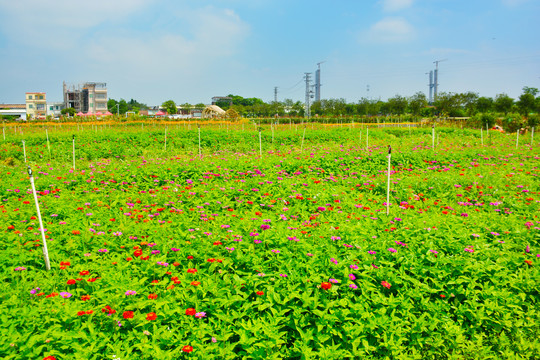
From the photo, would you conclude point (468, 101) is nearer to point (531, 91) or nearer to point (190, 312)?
point (531, 91)

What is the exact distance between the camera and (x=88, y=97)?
88.6 meters

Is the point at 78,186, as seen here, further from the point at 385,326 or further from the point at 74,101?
the point at 74,101

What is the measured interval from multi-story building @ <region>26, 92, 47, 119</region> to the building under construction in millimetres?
4898

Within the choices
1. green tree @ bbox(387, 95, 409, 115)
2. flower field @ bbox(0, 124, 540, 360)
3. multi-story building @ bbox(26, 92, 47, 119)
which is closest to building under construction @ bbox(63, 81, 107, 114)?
multi-story building @ bbox(26, 92, 47, 119)

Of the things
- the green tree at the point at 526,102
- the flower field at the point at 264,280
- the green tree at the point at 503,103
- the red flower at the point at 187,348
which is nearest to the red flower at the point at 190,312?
the flower field at the point at 264,280

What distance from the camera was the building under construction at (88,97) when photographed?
3504 inches

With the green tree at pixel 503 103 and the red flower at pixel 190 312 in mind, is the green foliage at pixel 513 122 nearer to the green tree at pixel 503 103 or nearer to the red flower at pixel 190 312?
the green tree at pixel 503 103

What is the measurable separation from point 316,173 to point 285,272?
4.90 m

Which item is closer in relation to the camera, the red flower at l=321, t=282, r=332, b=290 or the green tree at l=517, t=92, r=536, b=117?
the red flower at l=321, t=282, r=332, b=290

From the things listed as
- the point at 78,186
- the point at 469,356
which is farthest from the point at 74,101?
the point at 469,356

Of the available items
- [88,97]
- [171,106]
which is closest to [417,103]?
[171,106]

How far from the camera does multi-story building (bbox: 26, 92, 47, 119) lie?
3435 inches

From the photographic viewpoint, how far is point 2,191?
17.3ft

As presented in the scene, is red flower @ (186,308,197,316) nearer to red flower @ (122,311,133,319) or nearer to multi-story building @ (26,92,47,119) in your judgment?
red flower @ (122,311,133,319)
